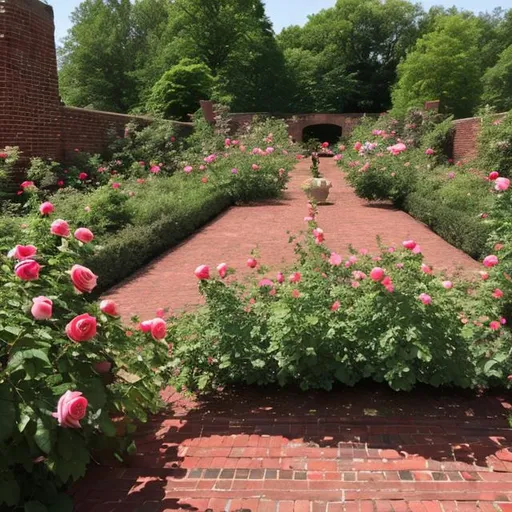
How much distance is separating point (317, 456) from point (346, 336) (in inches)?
29.2

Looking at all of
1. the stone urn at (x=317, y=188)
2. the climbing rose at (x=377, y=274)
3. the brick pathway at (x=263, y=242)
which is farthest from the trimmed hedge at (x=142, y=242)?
the climbing rose at (x=377, y=274)

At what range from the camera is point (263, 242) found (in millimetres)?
8203

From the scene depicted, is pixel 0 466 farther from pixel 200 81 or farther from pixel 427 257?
pixel 200 81

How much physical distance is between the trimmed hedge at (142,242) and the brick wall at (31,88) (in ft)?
8.13

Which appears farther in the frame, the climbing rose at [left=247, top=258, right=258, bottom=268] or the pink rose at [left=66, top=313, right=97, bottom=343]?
the climbing rose at [left=247, top=258, right=258, bottom=268]

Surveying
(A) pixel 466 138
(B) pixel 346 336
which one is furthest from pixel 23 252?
(A) pixel 466 138

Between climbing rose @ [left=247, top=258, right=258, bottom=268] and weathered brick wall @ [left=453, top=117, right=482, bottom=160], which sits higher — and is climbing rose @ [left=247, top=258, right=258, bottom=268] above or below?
below

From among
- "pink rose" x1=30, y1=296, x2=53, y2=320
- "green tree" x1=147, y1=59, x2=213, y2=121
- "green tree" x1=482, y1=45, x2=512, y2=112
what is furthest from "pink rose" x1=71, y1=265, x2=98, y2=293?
"green tree" x1=482, y1=45, x2=512, y2=112

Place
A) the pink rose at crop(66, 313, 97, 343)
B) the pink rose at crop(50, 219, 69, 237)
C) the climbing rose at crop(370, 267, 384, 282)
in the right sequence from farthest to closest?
1. the climbing rose at crop(370, 267, 384, 282)
2. the pink rose at crop(50, 219, 69, 237)
3. the pink rose at crop(66, 313, 97, 343)

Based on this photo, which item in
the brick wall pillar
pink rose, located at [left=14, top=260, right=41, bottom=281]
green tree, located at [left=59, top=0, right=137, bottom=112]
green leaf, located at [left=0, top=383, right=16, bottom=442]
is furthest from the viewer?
green tree, located at [left=59, top=0, right=137, bottom=112]

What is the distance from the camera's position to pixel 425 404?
3.03 meters

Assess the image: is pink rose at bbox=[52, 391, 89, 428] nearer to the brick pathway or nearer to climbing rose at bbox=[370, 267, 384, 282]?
climbing rose at bbox=[370, 267, 384, 282]

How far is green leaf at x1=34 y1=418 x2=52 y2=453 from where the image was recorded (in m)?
1.73

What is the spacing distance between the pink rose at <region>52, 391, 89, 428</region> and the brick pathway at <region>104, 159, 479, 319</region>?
3.01 meters
